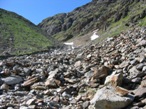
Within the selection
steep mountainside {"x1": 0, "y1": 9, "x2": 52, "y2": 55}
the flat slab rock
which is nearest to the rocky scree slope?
the flat slab rock

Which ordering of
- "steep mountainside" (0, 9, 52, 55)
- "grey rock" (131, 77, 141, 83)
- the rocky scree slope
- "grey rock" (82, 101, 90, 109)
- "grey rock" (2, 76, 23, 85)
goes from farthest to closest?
"steep mountainside" (0, 9, 52, 55) → "grey rock" (2, 76, 23, 85) → "grey rock" (131, 77, 141, 83) → "grey rock" (82, 101, 90, 109) → the rocky scree slope

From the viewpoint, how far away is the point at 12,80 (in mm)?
14562

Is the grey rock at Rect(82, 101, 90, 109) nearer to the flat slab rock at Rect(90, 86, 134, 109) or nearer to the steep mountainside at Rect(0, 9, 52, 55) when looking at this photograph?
the flat slab rock at Rect(90, 86, 134, 109)

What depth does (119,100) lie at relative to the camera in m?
9.78

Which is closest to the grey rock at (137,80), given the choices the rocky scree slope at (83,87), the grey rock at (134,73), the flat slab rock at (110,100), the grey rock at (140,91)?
the rocky scree slope at (83,87)

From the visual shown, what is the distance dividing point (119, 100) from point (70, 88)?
11.9 feet

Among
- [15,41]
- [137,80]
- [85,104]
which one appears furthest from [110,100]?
[15,41]

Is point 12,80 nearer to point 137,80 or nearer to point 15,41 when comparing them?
point 137,80

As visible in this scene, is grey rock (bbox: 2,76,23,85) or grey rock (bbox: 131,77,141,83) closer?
grey rock (bbox: 131,77,141,83)

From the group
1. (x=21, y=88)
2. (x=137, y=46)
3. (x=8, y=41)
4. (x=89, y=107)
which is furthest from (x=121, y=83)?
(x=8, y=41)

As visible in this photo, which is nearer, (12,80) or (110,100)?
(110,100)

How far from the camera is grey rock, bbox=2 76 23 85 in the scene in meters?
14.3

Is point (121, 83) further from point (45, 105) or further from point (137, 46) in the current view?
point (137, 46)

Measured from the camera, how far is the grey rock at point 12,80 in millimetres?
14347
